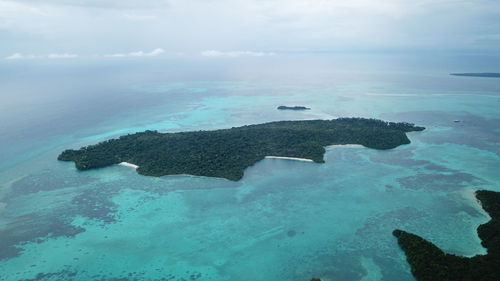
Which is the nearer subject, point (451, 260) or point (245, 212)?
point (451, 260)

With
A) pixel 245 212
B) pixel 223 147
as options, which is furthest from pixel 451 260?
pixel 223 147

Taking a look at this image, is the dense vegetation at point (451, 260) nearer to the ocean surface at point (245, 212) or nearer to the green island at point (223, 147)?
the ocean surface at point (245, 212)

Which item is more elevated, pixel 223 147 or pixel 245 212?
pixel 223 147

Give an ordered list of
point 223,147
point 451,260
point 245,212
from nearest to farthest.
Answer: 1. point 451,260
2. point 245,212
3. point 223,147

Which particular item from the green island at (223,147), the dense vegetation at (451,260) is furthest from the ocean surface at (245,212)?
the green island at (223,147)

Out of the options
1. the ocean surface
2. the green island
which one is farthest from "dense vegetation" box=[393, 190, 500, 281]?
the green island

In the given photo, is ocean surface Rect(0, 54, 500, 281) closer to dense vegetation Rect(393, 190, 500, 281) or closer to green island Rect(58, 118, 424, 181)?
dense vegetation Rect(393, 190, 500, 281)

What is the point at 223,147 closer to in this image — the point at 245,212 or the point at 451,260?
the point at 245,212
